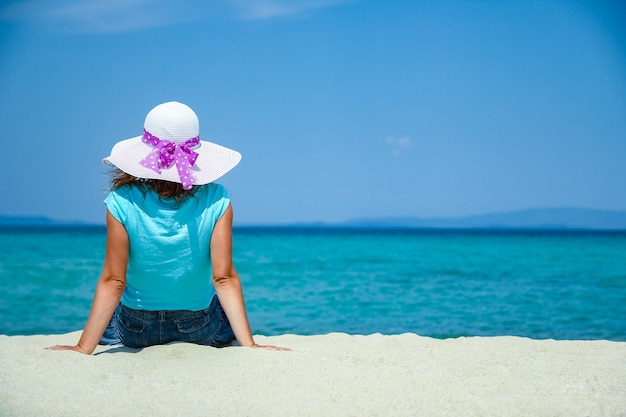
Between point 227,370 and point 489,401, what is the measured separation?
1.08 meters

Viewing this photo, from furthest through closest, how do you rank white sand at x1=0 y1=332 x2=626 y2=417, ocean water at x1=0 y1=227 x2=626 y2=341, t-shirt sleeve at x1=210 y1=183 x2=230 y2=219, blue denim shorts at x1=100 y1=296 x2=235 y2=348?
1. ocean water at x1=0 y1=227 x2=626 y2=341
2. blue denim shorts at x1=100 y1=296 x2=235 y2=348
3. t-shirt sleeve at x1=210 y1=183 x2=230 y2=219
4. white sand at x1=0 y1=332 x2=626 y2=417

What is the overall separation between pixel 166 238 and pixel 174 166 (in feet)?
1.10

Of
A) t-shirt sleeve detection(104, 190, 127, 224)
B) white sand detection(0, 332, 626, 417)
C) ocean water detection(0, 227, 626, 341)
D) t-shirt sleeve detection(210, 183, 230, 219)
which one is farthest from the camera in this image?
ocean water detection(0, 227, 626, 341)

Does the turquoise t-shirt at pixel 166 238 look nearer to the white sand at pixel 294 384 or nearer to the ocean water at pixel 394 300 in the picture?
the white sand at pixel 294 384

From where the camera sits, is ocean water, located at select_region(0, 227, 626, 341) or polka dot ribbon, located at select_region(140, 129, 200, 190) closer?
polka dot ribbon, located at select_region(140, 129, 200, 190)

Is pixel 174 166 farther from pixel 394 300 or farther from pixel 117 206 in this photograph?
pixel 394 300

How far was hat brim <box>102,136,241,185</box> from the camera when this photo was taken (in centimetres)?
304

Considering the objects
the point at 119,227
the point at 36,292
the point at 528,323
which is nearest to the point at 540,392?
the point at 119,227

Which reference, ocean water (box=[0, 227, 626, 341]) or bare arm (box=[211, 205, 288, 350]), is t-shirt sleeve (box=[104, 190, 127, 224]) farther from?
ocean water (box=[0, 227, 626, 341])

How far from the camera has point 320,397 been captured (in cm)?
258

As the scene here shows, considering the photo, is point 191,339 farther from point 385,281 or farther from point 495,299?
point 385,281

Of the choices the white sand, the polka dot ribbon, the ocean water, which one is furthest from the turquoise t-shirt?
the ocean water

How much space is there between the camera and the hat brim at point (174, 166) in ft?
9.98

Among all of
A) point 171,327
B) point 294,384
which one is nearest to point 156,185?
point 171,327
